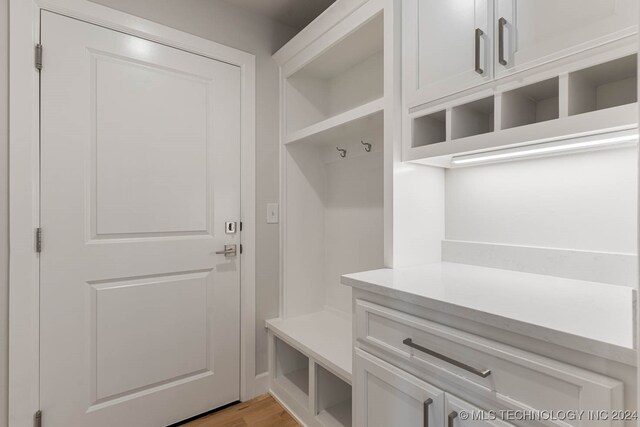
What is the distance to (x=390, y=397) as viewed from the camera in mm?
1066

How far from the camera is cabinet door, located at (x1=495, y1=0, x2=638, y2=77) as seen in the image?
81 centimetres

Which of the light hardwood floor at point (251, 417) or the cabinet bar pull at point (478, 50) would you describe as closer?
the cabinet bar pull at point (478, 50)

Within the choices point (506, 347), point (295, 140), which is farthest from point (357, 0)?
point (506, 347)

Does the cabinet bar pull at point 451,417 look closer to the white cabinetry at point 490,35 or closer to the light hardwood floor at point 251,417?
the white cabinetry at point 490,35

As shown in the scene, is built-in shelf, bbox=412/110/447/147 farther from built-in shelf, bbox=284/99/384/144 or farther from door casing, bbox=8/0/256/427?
door casing, bbox=8/0/256/427

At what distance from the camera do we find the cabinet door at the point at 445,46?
3.50 ft

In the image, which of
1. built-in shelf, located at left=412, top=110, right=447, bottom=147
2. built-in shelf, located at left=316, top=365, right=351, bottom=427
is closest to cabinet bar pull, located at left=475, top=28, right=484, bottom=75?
built-in shelf, located at left=412, top=110, right=447, bottom=147

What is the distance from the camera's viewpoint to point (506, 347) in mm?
772

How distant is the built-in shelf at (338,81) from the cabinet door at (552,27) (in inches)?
28.0

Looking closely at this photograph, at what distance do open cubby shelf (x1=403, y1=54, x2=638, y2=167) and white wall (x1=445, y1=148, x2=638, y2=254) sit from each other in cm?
18

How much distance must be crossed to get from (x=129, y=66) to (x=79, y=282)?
→ 3.54 feet

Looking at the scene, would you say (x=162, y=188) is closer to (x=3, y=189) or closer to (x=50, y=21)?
(x=3, y=189)

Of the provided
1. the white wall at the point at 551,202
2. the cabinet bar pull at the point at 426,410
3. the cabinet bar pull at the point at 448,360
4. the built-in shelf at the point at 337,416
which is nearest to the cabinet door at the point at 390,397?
the cabinet bar pull at the point at 426,410

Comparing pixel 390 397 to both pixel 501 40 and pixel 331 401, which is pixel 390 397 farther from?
pixel 501 40
